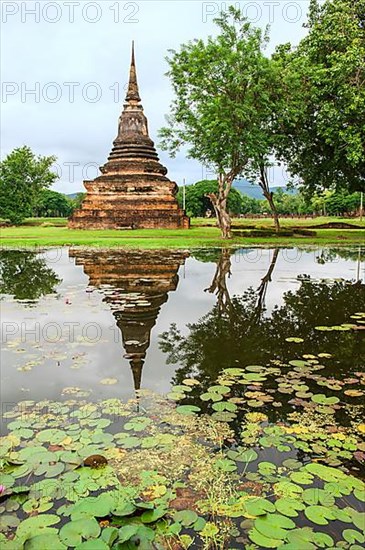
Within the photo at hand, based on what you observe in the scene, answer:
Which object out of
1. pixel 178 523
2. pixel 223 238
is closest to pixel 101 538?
pixel 178 523

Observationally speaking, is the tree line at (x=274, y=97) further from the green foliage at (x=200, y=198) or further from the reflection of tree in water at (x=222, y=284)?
the green foliage at (x=200, y=198)

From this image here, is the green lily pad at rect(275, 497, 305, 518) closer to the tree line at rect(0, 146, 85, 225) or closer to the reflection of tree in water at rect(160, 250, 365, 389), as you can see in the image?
the reflection of tree in water at rect(160, 250, 365, 389)

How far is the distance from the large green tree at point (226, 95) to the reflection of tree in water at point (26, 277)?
10195 mm

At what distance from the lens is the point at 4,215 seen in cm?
4694

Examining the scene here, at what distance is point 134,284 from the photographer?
34.9 ft

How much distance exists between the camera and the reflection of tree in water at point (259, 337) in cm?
543

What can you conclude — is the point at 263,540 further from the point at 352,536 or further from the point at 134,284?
the point at 134,284

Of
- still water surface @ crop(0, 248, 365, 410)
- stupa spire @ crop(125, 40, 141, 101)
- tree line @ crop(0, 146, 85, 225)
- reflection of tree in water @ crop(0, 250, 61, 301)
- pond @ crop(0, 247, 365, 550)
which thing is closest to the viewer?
pond @ crop(0, 247, 365, 550)

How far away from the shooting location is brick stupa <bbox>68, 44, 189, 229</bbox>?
33.5 m

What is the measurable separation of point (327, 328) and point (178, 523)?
4.93m

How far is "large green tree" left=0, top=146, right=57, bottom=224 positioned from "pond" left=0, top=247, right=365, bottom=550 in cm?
4265

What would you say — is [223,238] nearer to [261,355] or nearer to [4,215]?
[261,355]

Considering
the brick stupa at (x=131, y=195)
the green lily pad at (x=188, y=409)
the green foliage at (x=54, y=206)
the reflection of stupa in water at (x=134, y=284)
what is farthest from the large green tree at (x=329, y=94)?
the green foliage at (x=54, y=206)

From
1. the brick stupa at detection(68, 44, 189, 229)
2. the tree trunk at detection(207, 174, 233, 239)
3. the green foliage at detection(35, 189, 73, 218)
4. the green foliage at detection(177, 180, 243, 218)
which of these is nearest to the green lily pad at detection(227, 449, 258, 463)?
the tree trunk at detection(207, 174, 233, 239)
